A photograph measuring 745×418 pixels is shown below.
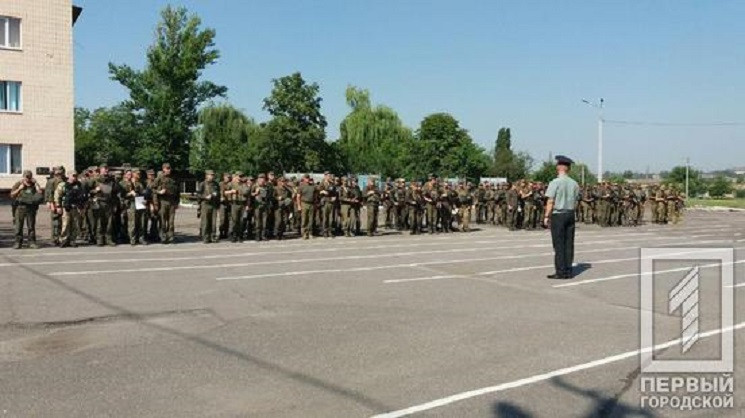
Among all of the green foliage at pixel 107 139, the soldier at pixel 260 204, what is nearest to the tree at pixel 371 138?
the green foliage at pixel 107 139

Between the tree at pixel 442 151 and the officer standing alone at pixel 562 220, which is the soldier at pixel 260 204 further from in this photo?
the tree at pixel 442 151

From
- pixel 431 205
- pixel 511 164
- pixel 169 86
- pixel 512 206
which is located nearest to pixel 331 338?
pixel 431 205

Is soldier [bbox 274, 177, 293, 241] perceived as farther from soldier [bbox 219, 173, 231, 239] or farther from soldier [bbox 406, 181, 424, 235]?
soldier [bbox 406, 181, 424, 235]

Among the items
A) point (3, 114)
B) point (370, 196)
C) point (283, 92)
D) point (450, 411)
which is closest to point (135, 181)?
point (370, 196)

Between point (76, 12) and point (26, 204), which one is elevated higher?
point (76, 12)

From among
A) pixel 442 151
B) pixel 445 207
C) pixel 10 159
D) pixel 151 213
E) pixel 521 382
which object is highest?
pixel 442 151

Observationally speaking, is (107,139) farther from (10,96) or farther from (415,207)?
(415,207)

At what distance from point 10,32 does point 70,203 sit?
24296mm

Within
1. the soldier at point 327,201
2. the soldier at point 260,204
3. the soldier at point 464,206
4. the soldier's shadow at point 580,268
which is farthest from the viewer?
the soldier at point 464,206

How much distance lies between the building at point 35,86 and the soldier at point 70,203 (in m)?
21.2

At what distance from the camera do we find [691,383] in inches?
235

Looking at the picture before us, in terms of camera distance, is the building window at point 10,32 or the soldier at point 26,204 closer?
the soldier at point 26,204

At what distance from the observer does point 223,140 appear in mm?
69688

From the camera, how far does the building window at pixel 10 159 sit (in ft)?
119
